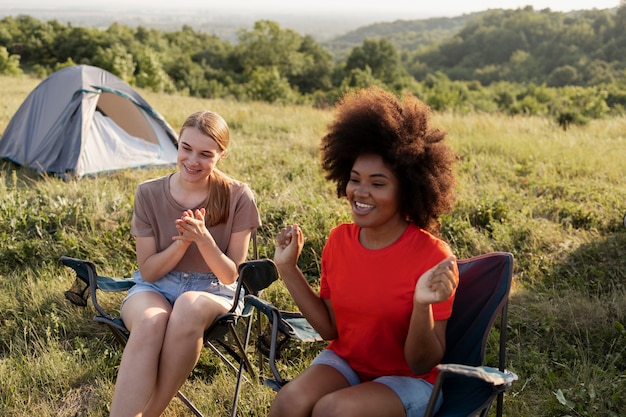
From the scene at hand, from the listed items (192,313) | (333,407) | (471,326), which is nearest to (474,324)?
(471,326)

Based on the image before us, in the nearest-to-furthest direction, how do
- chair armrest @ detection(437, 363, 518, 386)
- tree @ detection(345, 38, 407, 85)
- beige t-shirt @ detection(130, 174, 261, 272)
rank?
chair armrest @ detection(437, 363, 518, 386), beige t-shirt @ detection(130, 174, 261, 272), tree @ detection(345, 38, 407, 85)

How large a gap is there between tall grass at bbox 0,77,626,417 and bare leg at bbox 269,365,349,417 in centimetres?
66

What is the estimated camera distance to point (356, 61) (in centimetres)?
4628

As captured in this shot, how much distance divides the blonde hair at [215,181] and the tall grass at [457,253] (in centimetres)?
70

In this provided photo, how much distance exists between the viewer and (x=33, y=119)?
647 centimetres

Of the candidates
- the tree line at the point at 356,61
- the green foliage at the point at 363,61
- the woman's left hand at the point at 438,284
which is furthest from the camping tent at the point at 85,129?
the tree line at the point at 356,61

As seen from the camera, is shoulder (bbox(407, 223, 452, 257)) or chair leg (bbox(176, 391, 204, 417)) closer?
shoulder (bbox(407, 223, 452, 257))

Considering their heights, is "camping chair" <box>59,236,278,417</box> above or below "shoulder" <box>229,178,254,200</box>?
below

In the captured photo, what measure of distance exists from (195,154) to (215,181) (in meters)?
0.15

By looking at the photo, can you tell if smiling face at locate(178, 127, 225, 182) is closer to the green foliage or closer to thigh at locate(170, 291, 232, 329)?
thigh at locate(170, 291, 232, 329)

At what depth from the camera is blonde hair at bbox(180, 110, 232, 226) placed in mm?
2408

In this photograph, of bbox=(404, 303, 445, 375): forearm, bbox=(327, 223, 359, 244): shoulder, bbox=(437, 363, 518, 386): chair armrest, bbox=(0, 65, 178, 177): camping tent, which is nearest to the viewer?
→ bbox=(437, 363, 518, 386): chair armrest

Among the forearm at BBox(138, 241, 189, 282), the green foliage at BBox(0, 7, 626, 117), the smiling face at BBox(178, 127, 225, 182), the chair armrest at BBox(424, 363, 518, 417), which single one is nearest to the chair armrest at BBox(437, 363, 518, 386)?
the chair armrest at BBox(424, 363, 518, 417)

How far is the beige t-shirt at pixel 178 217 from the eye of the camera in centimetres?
245
